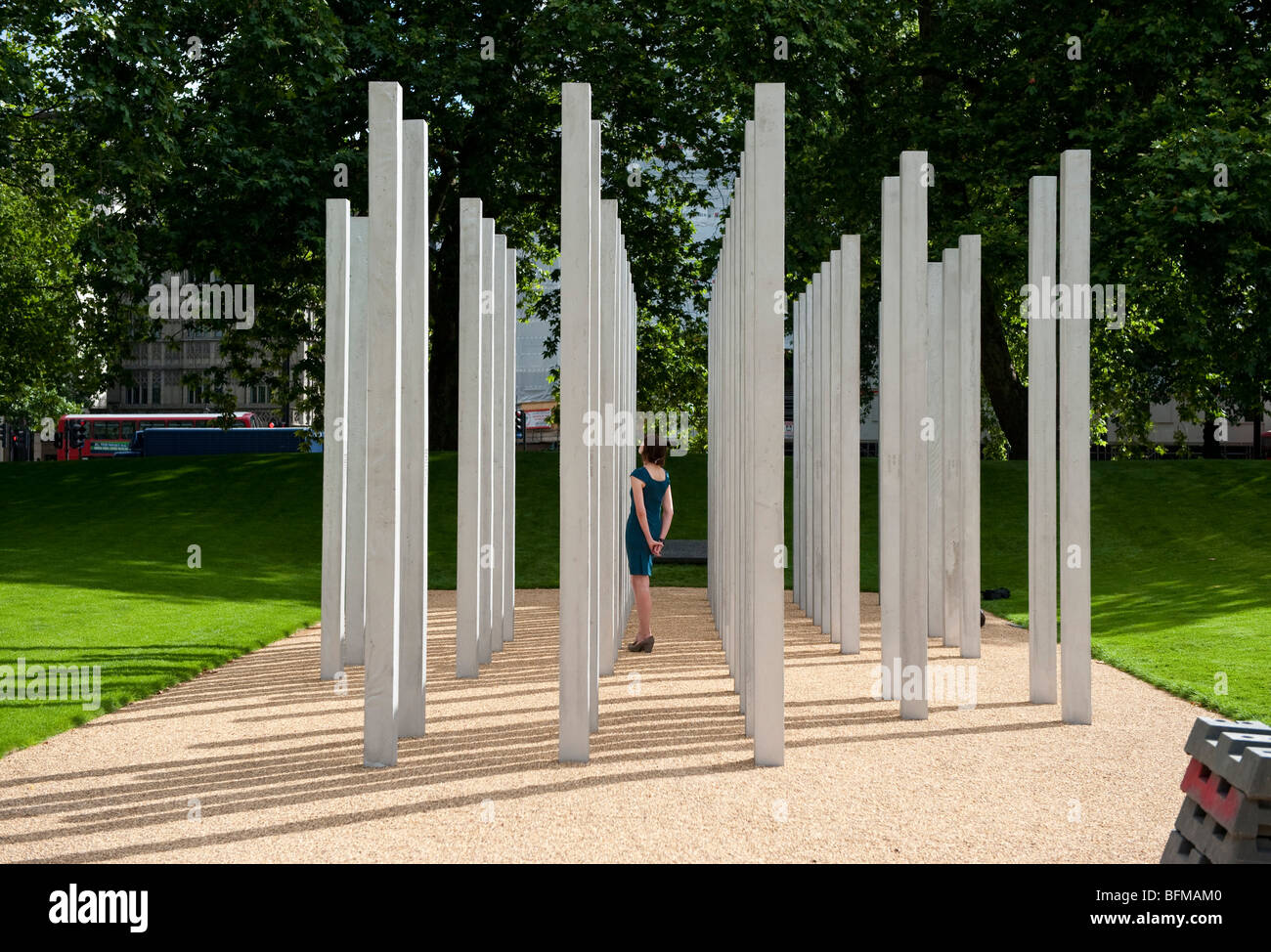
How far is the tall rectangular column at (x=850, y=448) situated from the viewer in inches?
379

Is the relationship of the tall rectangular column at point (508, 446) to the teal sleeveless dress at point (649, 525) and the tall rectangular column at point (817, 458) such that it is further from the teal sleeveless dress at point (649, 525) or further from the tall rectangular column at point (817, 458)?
the tall rectangular column at point (817, 458)

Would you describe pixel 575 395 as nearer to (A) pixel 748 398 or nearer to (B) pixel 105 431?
(A) pixel 748 398

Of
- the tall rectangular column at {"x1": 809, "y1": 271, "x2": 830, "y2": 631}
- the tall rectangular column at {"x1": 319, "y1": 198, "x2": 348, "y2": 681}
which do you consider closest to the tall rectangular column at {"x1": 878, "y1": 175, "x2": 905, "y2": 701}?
the tall rectangular column at {"x1": 809, "y1": 271, "x2": 830, "y2": 631}

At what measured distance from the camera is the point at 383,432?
636 centimetres

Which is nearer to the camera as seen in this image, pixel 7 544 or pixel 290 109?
pixel 7 544

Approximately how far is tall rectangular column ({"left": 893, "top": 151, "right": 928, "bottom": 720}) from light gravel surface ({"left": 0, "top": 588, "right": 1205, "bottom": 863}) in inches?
29.3

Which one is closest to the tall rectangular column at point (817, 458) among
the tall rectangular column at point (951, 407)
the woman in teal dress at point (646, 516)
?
the tall rectangular column at point (951, 407)

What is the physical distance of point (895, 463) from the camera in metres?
Answer: 8.19

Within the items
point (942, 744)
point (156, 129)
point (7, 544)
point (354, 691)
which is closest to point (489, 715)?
point (354, 691)

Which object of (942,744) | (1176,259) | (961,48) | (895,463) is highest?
(961,48)

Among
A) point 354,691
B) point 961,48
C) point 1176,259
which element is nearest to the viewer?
point 354,691

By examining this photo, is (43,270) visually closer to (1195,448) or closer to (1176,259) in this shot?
(1176,259)

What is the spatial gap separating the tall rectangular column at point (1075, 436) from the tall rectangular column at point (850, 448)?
1830mm
